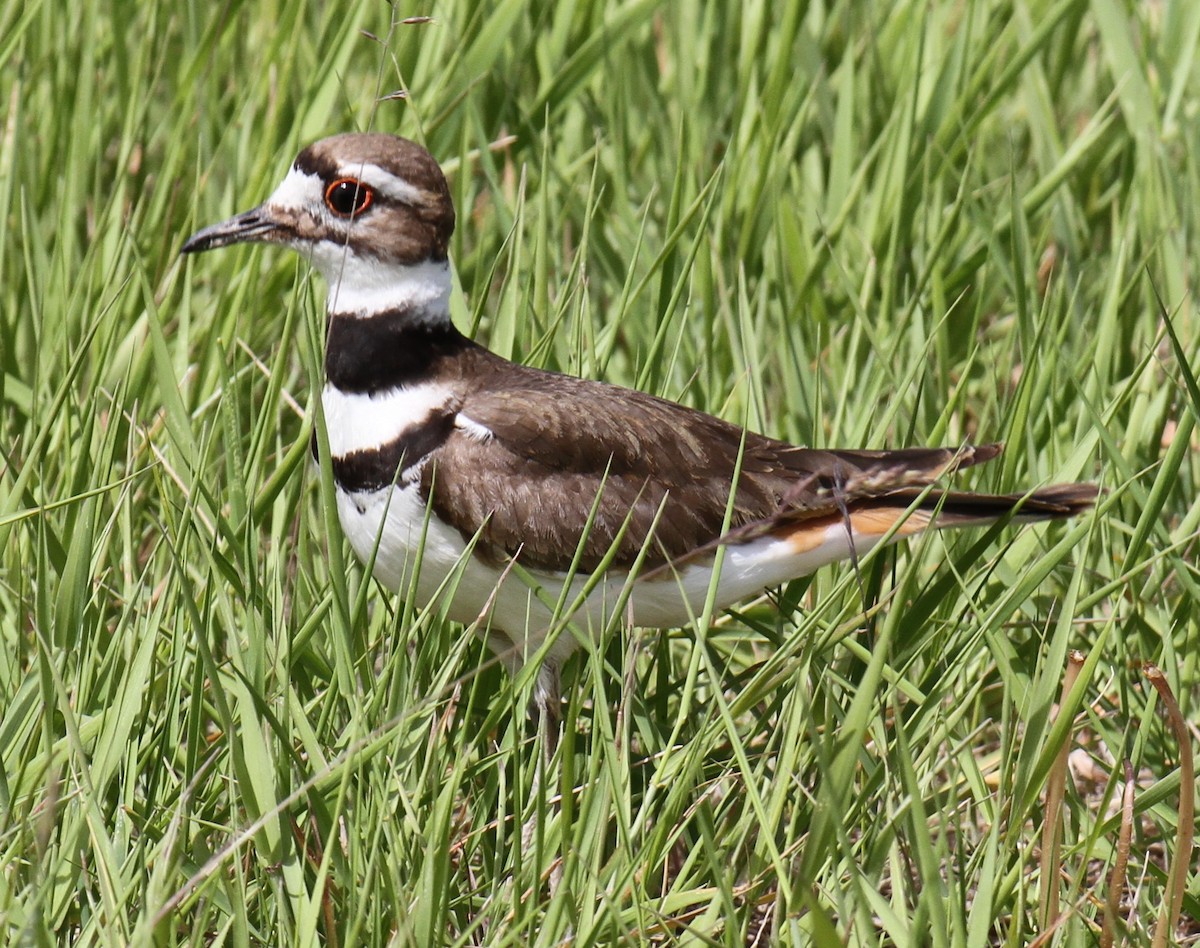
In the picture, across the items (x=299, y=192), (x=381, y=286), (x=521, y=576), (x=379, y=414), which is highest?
(x=299, y=192)

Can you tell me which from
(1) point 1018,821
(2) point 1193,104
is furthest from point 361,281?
(2) point 1193,104

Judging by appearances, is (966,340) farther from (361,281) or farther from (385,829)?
(385,829)

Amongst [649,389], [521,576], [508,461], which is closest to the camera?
[521,576]

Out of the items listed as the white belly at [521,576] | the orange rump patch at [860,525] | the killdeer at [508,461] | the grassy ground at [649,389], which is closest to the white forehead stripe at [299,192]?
the killdeer at [508,461]

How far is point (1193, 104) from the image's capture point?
17.0ft

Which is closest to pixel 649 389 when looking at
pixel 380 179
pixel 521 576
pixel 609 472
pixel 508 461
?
pixel 609 472

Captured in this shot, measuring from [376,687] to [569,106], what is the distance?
2.74 m

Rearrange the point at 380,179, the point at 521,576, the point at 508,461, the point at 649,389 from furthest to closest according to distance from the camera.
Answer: the point at 649,389 → the point at 380,179 → the point at 508,461 → the point at 521,576

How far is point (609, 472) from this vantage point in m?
3.47

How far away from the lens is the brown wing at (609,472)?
3.33 m

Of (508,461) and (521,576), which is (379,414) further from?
(521,576)

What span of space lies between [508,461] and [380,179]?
0.67 meters

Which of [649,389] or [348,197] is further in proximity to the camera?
[649,389]

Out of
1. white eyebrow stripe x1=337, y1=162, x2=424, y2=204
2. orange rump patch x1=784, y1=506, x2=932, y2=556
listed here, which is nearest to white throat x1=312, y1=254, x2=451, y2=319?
white eyebrow stripe x1=337, y1=162, x2=424, y2=204
